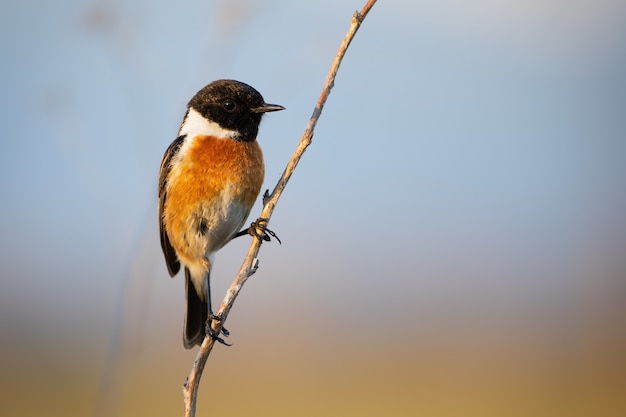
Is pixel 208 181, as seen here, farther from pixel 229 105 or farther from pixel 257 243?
pixel 257 243

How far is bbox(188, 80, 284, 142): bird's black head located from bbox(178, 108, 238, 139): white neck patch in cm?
2

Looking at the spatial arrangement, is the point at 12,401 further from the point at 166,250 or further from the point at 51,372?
the point at 166,250

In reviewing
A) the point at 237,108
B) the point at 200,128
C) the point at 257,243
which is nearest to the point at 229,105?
the point at 237,108

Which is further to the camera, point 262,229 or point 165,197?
point 165,197

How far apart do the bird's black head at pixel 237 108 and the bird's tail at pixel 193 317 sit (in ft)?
3.13

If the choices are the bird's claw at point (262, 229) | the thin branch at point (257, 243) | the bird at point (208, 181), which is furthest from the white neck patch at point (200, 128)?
the thin branch at point (257, 243)

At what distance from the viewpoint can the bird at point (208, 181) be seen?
12.9 feet

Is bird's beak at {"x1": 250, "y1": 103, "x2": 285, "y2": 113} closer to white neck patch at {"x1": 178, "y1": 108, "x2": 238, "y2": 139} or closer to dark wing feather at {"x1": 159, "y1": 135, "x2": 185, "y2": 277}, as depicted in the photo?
white neck patch at {"x1": 178, "y1": 108, "x2": 238, "y2": 139}

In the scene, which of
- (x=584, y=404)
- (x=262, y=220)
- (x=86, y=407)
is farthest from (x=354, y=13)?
(x=584, y=404)

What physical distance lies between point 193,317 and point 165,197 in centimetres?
76

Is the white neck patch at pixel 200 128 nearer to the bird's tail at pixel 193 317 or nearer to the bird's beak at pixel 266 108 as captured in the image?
the bird's beak at pixel 266 108

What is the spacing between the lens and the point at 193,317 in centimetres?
439

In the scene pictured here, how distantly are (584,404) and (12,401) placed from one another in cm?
629

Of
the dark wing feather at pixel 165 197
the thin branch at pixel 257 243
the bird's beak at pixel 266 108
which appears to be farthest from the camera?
the dark wing feather at pixel 165 197
